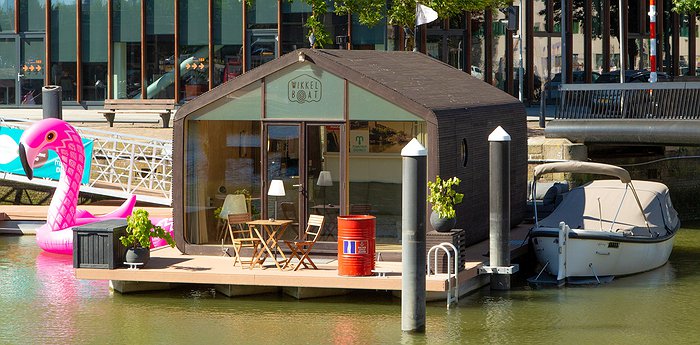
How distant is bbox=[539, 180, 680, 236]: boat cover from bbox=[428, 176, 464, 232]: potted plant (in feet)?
12.8

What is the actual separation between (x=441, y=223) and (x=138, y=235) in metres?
4.49

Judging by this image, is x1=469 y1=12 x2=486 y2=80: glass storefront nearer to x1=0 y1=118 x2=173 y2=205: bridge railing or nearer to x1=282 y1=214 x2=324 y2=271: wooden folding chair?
x1=0 y1=118 x2=173 y2=205: bridge railing

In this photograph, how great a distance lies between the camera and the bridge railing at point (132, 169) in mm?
28500

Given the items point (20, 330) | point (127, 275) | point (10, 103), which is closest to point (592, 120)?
point (127, 275)

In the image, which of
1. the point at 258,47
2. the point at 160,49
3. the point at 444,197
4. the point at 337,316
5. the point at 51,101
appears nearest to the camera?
the point at 337,316

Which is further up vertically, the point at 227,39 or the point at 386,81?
the point at 227,39

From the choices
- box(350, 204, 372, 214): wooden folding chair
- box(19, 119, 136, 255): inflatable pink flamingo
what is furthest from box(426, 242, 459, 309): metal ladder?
box(19, 119, 136, 255): inflatable pink flamingo

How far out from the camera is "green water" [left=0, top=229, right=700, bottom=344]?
17.1m

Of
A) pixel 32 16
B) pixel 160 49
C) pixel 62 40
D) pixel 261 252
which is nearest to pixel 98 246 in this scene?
pixel 261 252

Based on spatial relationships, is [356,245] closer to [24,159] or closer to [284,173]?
[284,173]

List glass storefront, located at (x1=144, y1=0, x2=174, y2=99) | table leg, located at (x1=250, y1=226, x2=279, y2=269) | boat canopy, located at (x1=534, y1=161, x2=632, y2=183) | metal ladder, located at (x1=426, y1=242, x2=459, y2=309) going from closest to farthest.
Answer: metal ladder, located at (x1=426, y1=242, x2=459, y2=309), table leg, located at (x1=250, y1=226, x2=279, y2=269), boat canopy, located at (x1=534, y1=161, x2=632, y2=183), glass storefront, located at (x1=144, y1=0, x2=174, y2=99)

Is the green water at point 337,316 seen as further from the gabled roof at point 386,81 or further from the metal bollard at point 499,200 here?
the gabled roof at point 386,81

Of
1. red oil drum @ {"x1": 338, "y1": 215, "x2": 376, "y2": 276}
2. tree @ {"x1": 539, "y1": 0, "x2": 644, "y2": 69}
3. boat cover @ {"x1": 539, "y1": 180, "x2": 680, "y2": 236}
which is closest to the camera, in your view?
red oil drum @ {"x1": 338, "y1": 215, "x2": 376, "y2": 276}

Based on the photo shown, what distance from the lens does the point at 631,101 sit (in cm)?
2880
